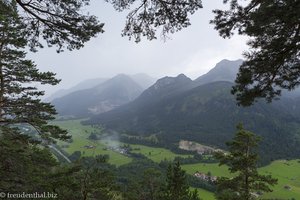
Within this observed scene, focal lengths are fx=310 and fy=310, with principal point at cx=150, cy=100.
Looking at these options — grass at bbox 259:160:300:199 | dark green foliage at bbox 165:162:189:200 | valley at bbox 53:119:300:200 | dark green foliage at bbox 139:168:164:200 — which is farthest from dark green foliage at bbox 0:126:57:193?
grass at bbox 259:160:300:199

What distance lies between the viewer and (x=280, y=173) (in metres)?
128

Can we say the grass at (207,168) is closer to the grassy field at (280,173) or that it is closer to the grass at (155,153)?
the grassy field at (280,173)

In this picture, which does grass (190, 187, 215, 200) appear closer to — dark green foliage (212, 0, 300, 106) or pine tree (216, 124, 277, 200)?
pine tree (216, 124, 277, 200)

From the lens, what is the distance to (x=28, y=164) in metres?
16.3

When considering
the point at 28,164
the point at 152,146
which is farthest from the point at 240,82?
the point at 152,146

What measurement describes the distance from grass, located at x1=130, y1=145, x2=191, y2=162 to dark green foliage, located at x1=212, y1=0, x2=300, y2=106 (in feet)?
483

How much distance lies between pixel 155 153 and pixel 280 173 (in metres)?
68.8

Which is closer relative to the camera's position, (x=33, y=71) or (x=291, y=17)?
(x=291, y=17)

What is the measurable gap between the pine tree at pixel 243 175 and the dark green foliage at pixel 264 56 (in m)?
10.9

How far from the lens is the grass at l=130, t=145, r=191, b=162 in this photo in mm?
161650

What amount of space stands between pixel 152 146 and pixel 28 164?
185m

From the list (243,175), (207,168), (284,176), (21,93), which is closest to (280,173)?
(284,176)

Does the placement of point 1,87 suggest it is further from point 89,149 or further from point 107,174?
point 89,149

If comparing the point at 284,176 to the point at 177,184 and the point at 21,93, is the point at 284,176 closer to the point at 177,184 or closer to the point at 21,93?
the point at 177,184
